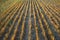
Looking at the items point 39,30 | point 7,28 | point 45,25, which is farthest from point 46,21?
point 7,28

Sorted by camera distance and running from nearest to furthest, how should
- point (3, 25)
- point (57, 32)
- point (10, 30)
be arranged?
point (57, 32), point (10, 30), point (3, 25)

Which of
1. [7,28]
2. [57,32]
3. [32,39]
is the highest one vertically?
[7,28]

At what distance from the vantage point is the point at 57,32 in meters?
8.66

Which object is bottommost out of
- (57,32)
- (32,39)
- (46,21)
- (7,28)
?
(32,39)

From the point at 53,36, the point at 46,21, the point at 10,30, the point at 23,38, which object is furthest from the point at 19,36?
the point at 46,21

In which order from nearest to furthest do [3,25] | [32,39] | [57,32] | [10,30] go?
[32,39], [57,32], [10,30], [3,25]

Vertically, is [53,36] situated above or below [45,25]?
below

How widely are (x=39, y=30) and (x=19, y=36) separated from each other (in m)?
1.16

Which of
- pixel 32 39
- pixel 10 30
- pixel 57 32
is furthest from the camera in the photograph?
pixel 10 30

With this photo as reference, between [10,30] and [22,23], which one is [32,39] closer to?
[10,30]

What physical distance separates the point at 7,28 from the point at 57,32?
2.79 metres

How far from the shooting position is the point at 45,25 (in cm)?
971

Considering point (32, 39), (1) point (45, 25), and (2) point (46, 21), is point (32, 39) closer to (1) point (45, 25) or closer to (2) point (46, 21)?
(1) point (45, 25)

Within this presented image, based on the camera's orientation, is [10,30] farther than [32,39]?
Yes
